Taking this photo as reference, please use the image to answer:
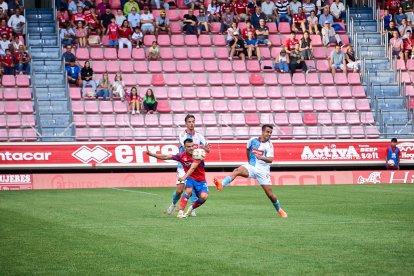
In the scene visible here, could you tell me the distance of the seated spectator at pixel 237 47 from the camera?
38.4 m

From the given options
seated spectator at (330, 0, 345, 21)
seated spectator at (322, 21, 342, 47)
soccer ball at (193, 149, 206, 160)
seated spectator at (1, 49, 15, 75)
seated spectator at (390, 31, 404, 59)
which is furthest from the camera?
seated spectator at (330, 0, 345, 21)

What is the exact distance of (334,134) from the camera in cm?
3559

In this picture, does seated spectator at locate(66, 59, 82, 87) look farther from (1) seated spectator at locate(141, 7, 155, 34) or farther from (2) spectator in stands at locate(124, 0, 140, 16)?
(2) spectator in stands at locate(124, 0, 140, 16)

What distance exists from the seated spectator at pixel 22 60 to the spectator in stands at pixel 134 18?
16.4ft

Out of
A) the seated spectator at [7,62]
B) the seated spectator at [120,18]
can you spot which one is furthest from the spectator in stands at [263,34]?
the seated spectator at [7,62]

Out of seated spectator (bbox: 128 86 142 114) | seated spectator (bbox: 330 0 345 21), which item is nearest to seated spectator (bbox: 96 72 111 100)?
seated spectator (bbox: 128 86 142 114)

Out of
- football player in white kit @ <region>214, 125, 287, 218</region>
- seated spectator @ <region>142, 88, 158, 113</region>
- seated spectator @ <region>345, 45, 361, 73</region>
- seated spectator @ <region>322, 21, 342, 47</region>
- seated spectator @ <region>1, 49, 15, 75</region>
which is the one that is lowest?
football player in white kit @ <region>214, 125, 287, 218</region>

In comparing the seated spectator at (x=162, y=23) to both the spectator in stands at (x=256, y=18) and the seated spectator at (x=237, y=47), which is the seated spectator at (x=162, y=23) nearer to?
the seated spectator at (x=237, y=47)

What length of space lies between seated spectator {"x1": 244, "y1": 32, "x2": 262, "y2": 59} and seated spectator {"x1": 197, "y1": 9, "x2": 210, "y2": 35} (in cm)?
190

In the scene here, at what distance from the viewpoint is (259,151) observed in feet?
62.7

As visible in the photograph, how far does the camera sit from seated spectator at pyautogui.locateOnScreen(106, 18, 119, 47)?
124ft

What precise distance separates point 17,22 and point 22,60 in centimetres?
217

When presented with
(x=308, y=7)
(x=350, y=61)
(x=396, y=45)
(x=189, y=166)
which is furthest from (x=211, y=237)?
(x=308, y=7)

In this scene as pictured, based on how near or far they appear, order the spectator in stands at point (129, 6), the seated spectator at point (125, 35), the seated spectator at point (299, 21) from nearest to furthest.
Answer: the seated spectator at point (125, 35) < the spectator in stands at point (129, 6) < the seated spectator at point (299, 21)
